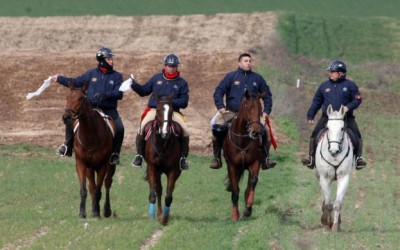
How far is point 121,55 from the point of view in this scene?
5281 cm

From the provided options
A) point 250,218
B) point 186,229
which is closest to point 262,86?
point 250,218

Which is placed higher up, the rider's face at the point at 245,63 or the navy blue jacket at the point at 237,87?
the rider's face at the point at 245,63

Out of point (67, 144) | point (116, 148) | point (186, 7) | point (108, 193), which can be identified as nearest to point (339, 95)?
point (116, 148)

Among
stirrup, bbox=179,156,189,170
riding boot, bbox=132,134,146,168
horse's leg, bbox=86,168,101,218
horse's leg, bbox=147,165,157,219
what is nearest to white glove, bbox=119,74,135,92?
riding boot, bbox=132,134,146,168

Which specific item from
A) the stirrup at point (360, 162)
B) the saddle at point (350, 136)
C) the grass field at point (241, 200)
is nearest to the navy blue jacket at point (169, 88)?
the grass field at point (241, 200)

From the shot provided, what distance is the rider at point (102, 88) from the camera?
2122cm

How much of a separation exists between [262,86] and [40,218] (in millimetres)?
5010

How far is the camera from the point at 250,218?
2102 cm

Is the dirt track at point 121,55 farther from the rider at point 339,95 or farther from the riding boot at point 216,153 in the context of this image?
the rider at point 339,95

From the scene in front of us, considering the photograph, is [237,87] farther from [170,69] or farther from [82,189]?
[82,189]

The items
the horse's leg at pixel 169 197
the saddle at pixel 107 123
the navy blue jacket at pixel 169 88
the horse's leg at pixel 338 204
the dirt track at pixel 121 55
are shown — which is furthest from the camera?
the dirt track at pixel 121 55

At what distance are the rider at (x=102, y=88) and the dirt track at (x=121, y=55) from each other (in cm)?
1257

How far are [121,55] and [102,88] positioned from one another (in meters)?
31.5

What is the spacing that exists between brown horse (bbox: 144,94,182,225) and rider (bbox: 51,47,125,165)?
44.9 inches
